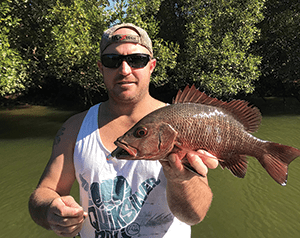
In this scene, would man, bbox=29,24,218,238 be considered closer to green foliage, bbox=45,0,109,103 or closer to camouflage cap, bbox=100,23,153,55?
camouflage cap, bbox=100,23,153,55

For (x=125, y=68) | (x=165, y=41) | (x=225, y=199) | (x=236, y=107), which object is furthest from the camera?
(x=165, y=41)

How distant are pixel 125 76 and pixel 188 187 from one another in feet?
4.07

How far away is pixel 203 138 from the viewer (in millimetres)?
1601

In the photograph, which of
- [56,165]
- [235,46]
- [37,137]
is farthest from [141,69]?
[235,46]

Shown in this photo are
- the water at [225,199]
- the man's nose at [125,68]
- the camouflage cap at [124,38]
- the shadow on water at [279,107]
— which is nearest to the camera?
the man's nose at [125,68]

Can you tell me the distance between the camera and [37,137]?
1294 centimetres

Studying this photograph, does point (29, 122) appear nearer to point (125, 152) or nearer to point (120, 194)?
point (120, 194)

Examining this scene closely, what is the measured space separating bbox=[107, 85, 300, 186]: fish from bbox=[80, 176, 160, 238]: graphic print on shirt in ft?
2.34

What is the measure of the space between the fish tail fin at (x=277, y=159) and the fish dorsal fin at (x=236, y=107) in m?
0.21

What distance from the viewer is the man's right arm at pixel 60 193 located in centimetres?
167

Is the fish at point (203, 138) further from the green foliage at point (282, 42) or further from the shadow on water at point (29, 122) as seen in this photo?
the green foliage at point (282, 42)

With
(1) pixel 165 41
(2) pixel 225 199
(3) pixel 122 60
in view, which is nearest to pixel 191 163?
(3) pixel 122 60

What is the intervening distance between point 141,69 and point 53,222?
162cm

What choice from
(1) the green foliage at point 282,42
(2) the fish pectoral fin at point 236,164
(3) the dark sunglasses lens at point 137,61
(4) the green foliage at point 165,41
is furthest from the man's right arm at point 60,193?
(1) the green foliage at point 282,42
